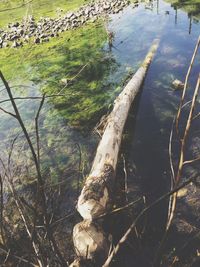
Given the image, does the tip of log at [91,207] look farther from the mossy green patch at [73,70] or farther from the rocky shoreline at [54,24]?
the rocky shoreline at [54,24]

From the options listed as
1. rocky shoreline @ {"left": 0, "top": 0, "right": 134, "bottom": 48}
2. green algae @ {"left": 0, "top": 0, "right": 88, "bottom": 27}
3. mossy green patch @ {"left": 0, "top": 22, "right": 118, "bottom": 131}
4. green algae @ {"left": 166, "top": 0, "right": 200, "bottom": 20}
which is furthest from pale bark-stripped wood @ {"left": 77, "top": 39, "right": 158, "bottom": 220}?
green algae @ {"left": 0, "top": 0, "right": 88, "bottom": 27}

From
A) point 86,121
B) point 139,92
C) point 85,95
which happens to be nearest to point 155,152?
point 86,121

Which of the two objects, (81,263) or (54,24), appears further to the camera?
(54,24)

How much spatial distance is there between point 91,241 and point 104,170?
4.83ft

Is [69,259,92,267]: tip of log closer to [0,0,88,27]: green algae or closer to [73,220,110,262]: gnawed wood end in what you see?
[73,220,110,262]: gnawed wood end

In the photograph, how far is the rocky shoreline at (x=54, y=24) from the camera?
16648mm

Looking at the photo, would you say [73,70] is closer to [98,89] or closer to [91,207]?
[98,89]

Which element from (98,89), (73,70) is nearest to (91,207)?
(98,89)

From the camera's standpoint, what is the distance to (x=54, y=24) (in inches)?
727

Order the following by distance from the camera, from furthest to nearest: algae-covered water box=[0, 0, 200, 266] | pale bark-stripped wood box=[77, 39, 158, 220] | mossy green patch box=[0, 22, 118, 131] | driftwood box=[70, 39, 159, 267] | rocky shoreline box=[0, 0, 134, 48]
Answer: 1. rocky shoreline box=[0, 0, 134, 48]
2. mossy green patch box=[0, 22, 118, 131]
3. algae-covered water box=[0, 0, 200, 266]
4. pale bark-stripped wood box=[77, 39, 158, 220]
5. driftwood box=[70, 39, 159, 267]

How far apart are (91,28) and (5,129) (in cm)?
982

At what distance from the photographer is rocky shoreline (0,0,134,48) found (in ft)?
54.6

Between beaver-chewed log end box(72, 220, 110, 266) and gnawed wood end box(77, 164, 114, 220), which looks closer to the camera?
beaver-chewed log end box(72, 220, 110, 266)

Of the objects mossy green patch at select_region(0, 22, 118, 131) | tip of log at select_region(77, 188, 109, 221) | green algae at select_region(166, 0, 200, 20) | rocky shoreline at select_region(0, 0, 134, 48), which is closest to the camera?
tip of log at select_region(77, 188, 109, 221)
